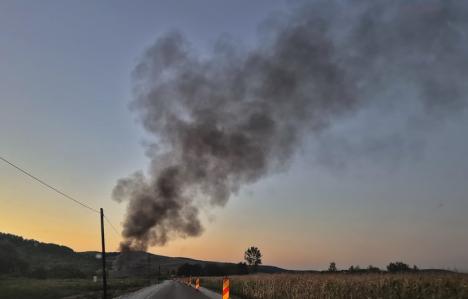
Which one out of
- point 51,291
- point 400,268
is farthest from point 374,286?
point 51,291

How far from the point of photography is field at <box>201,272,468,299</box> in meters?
19.1

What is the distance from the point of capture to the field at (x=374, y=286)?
62.6 feet

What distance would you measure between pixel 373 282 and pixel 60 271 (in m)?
168

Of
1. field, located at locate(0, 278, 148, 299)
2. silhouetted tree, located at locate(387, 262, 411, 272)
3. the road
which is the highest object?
silhouetted tree, located at locate(387, 262, 411, 272)

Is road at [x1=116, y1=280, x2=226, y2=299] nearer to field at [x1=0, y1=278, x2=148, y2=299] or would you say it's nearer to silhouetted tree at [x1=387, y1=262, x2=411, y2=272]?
field at [x1=0, y1=278, x2=148, y2=299]

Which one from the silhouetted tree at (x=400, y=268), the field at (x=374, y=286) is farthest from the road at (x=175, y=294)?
the silhouetted tree at (x=400, y=268)

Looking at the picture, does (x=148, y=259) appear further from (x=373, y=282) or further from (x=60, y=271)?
(x=373, y=282)

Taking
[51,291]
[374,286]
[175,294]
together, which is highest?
[374,286]

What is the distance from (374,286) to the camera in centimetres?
2447

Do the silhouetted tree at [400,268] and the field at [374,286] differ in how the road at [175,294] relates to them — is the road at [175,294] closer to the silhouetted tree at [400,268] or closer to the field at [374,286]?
the field at [374,286]

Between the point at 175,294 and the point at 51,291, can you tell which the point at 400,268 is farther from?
the point at 51,291

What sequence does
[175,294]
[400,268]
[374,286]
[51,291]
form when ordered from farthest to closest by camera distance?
[51,291] < [175,294] < [400,268] < [374,286]

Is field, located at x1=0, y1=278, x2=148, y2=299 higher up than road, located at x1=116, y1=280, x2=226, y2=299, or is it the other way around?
road, located at x1=116, y1=280, x2=226, y2=299

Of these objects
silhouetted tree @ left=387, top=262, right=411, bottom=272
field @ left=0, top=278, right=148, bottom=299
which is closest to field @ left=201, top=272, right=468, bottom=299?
silhouetted tree @ left=387, top=262, right=411, bottom=272
